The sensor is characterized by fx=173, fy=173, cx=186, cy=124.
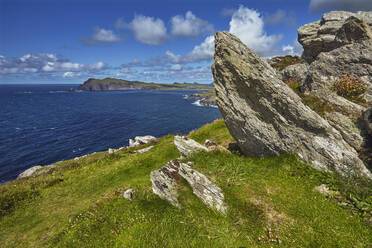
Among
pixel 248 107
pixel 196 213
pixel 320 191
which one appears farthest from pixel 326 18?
pixel 196 213

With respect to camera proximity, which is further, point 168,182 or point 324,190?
point 168,182

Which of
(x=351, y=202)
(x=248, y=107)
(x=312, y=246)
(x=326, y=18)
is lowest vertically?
(x=312, y=246)

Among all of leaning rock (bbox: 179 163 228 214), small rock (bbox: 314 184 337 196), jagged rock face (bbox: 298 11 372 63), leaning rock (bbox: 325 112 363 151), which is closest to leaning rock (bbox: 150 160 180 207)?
leaning rock (bbox: 179 163 228 214)

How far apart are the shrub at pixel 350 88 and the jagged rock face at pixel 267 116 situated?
4809 mm

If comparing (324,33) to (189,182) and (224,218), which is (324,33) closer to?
(189,182)

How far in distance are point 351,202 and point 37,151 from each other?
222 ft

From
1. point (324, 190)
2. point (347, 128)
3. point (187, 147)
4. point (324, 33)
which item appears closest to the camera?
point (324, 190)

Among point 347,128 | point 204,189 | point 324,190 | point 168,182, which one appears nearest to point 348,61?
point 347,128

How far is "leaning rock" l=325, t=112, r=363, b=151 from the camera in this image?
410 inches

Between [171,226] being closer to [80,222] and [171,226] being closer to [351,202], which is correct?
[80,222]

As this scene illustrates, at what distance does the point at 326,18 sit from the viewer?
89.5 feet

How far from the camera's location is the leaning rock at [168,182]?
9.25 m

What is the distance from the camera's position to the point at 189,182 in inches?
370

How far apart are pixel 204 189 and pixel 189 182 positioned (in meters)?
0.99
